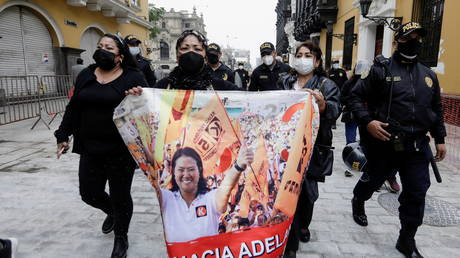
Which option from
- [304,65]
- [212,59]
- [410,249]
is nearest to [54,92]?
[212,59]

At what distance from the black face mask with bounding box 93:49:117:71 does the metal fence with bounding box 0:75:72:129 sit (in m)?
6.87

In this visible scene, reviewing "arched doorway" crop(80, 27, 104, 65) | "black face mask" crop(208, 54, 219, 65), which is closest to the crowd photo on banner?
"black face mask" crop(208, 54, 219, 65)

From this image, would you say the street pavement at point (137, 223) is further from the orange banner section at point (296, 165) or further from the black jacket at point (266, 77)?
the black jacket at point (266, 77)

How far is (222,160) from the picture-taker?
2070mm

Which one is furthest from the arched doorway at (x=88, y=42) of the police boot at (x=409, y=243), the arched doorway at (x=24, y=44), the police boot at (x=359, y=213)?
the police boot at (x=409, y=243)

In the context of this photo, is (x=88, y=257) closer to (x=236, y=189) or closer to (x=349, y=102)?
(x=236, y=189)

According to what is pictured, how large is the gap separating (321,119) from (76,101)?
2072mm

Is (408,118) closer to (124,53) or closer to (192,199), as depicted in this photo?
(192,199)

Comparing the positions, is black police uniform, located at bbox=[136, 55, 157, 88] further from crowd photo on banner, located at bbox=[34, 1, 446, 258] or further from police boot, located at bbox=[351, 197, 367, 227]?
police boot, located at bbox=[351, 197, 367, 227]

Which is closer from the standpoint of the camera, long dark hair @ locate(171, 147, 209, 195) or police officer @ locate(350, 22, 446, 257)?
long dark hair @ locate(171, 147, 209, 195)

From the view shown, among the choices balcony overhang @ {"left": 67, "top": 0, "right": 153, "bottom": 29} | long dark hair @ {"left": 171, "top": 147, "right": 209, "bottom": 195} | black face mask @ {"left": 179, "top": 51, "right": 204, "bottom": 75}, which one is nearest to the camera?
long dark hair @ {"left": 171, "top": 147, "right": 209, "bottom": 195}

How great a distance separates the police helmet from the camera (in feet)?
12.0

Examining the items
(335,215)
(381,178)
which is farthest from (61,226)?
(381,178)

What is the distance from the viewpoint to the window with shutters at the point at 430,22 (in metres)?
8.95
